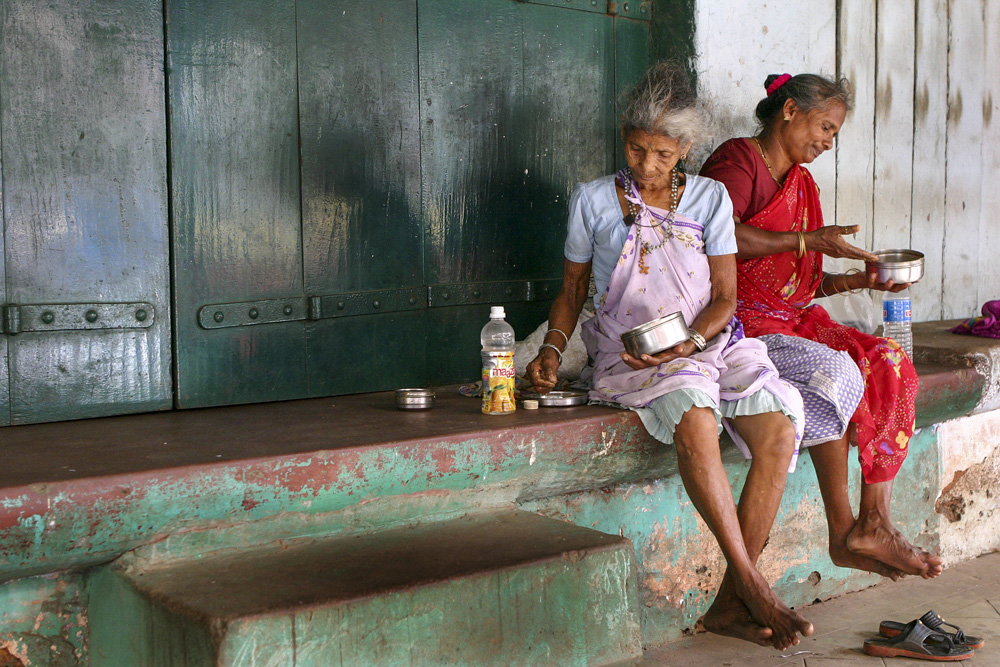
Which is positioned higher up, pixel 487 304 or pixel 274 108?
pixel 274 108

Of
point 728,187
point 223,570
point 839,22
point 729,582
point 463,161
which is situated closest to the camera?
point 223,570

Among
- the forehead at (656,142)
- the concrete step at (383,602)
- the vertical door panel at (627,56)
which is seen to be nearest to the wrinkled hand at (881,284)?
the forehead at (656,142)

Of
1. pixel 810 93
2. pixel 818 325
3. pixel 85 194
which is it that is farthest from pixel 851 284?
pixel 85 194

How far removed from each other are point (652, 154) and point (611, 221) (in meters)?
0.24

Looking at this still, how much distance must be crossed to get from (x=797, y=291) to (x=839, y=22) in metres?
1.51

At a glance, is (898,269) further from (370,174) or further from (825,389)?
(370,174)

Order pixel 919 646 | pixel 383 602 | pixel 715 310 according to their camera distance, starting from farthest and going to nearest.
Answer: pixel 919 646
pixel 715 310
pixel 383 602

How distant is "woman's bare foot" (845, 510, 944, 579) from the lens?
2.54 meters

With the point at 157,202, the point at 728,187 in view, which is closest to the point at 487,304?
the point at 728,187

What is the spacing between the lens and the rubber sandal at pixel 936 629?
9.07ft

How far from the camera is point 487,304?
3.20 m

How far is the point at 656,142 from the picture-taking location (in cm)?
259

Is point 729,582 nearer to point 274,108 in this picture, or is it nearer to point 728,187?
point 728,187

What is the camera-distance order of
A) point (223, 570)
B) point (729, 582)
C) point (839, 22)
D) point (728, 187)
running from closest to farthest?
1. point (223, 570)
2. point (729, 582)
3. point (728, 187)
4. point (839, 22)
